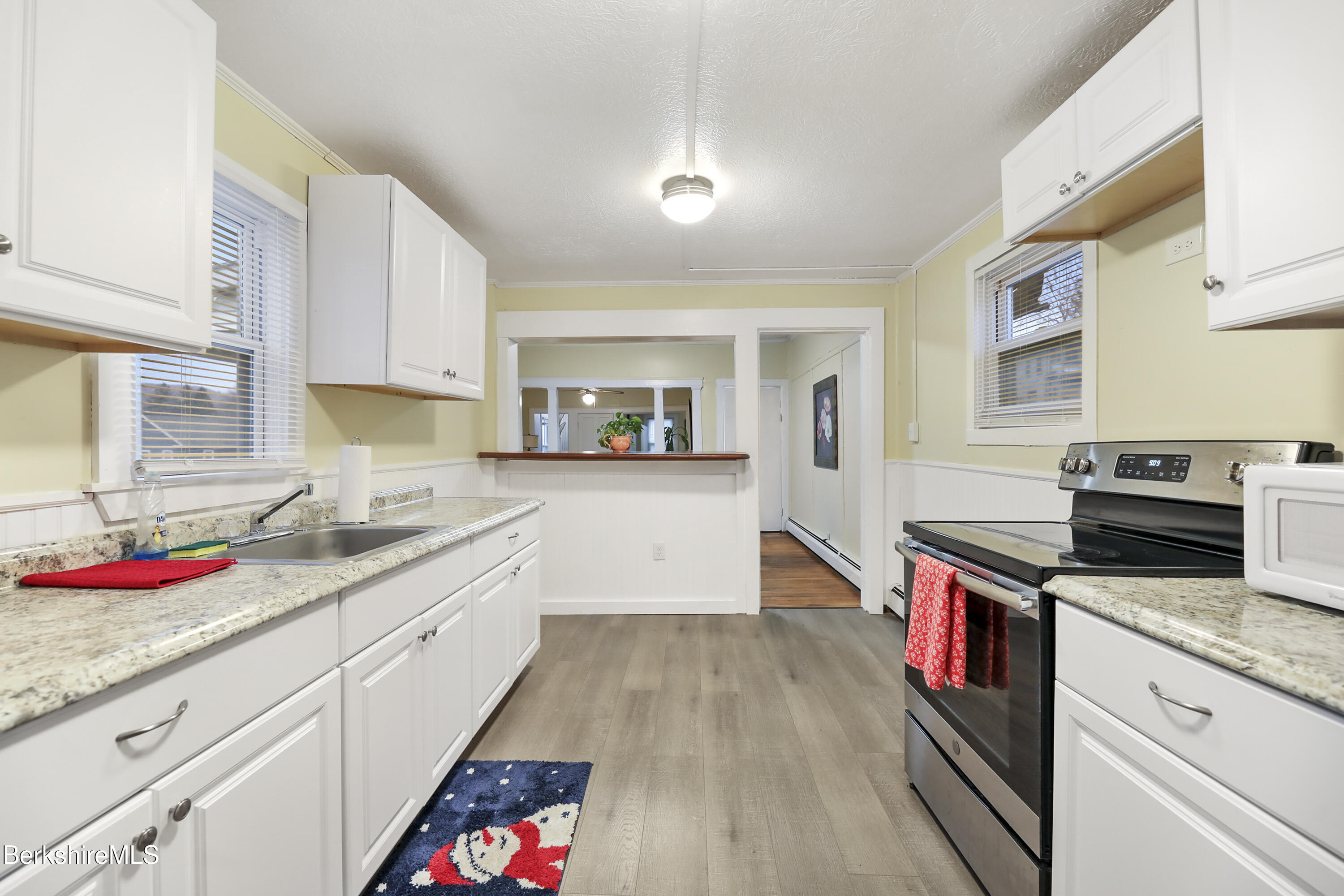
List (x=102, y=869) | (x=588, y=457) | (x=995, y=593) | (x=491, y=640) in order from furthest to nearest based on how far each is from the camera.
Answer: (x=588, y=457), (x=491, y=640), (x=995, y=593), (x=102, y=869)

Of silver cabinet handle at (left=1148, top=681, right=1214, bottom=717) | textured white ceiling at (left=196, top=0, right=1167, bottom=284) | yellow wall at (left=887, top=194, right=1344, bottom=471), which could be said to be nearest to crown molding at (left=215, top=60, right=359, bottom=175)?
textured white ceiling at (left=196, top=0, right=1167, bottom=284)

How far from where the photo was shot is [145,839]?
2.55ft

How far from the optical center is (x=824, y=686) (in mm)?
2639

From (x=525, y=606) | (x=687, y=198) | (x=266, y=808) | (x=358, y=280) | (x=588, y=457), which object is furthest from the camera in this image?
(x=588, y=457)

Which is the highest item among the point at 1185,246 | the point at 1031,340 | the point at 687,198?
the point at 687,198

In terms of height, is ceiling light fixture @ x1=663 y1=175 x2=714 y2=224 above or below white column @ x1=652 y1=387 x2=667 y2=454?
above

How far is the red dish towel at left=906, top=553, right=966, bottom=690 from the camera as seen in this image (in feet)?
4.77

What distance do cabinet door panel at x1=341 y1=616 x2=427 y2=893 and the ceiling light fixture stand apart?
1.89 metres

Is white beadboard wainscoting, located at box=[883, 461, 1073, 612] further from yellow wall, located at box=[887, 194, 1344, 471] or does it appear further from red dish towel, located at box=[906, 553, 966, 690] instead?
red dish towel, located at box=[906, 553, 966, 690]

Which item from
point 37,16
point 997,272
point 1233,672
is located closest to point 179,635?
point 37,16

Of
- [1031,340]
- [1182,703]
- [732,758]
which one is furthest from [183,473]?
[1031,340]

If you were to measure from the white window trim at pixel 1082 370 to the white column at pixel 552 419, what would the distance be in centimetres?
461

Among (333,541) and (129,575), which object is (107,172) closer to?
(129,575)

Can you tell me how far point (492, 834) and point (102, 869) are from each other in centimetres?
112
